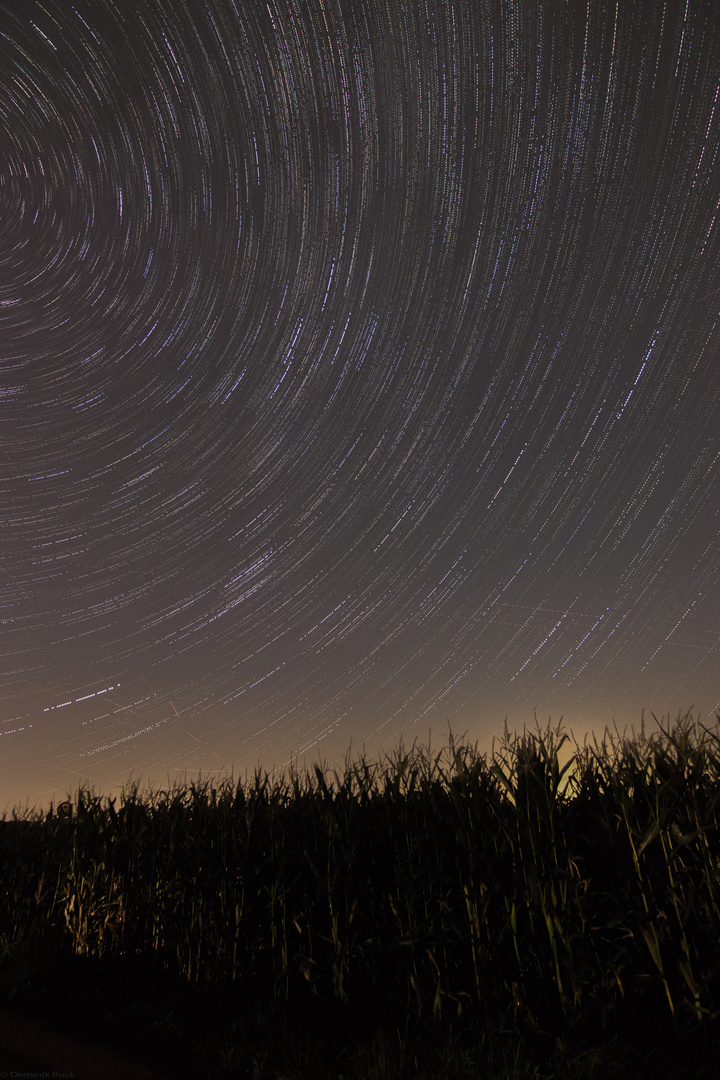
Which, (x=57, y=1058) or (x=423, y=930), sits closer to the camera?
(x=57, y=1058)

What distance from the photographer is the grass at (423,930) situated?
4.64m

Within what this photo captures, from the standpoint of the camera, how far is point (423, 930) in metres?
5.70

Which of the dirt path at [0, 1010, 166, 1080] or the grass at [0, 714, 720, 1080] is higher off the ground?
the grass at [0, 714, 720, 1080]

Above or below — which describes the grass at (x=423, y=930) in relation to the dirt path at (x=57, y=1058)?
above

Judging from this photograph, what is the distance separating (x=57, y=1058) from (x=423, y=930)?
3.34 meters

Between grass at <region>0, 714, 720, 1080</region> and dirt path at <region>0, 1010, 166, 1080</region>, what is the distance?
10.8 inches

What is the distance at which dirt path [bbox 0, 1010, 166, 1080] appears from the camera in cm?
471

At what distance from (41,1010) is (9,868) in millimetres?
4508

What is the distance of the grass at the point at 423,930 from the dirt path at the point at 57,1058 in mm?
274

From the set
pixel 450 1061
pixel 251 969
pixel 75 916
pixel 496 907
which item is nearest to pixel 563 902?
pixel 496 907

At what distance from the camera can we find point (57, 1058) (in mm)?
5062

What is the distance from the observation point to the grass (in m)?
4.64

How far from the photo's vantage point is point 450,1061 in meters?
4.23

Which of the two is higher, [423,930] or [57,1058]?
[423,930]
